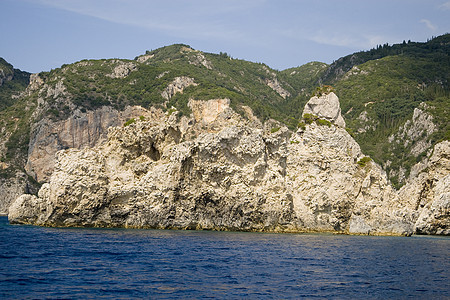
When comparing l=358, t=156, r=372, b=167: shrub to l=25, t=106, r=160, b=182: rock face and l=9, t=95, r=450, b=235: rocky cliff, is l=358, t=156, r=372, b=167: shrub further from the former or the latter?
l=25, t=106, r=160, b=182: rock face

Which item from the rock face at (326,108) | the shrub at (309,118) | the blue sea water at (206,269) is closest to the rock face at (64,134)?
the rock face at (326,108)

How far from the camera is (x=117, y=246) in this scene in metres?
37.3

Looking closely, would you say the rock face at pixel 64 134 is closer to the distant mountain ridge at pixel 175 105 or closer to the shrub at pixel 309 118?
the distant mountain ridge at pixel 175 105

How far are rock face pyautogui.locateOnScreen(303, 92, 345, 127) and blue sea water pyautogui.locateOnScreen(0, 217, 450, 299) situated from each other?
28570 millimetres

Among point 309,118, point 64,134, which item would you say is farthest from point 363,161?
point 64,134

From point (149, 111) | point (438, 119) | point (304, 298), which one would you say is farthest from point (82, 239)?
point (149, 111)

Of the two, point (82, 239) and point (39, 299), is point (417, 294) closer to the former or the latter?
point (39, 299)

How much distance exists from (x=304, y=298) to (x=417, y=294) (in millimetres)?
Answer: 5862

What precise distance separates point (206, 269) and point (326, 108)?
46556 mm

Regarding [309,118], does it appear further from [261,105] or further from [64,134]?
[261,105]

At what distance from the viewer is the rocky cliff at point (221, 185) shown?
5569 cm

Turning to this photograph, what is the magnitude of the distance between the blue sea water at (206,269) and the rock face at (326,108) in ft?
93.7

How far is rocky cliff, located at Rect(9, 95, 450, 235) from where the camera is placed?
55688mm

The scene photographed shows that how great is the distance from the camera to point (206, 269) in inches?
1142
